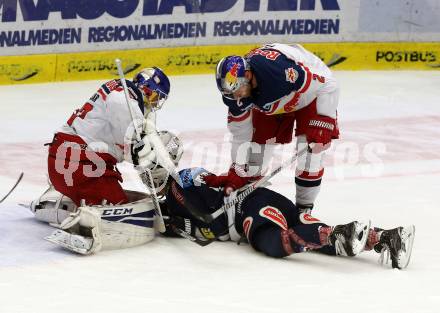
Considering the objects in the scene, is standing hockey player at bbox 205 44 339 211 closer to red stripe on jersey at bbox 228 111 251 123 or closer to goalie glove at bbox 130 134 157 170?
red stripe on jersey at bbox 228 111 251 123

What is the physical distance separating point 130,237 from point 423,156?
315 centimetres

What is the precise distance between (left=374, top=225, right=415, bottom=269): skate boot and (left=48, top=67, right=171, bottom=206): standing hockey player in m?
1.17

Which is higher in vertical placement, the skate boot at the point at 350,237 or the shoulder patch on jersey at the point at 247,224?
the skate boot at the point at 350,237

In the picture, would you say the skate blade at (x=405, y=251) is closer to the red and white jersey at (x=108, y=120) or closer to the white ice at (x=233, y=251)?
the white ice at (x=233, y=251)

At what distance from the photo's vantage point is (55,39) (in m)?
9.28

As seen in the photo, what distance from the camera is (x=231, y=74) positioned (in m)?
4.52

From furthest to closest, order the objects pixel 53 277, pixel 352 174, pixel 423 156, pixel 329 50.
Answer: pixel 329 50, pixel 423 156, pixel 352 174, pixel 53 277

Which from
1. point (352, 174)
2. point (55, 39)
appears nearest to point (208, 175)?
point (352, 174)

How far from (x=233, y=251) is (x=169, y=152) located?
68 centimetres

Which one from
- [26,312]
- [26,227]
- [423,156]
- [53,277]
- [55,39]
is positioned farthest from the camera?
[55,39]

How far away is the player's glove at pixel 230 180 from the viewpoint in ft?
16.1

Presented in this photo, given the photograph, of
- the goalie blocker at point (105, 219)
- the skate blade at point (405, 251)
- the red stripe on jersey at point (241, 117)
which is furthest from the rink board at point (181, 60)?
the skate blade at point (405, 251)

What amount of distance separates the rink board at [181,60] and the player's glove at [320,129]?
4.81 m

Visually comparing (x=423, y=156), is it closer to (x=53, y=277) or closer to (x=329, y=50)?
(x=329, y=50)
